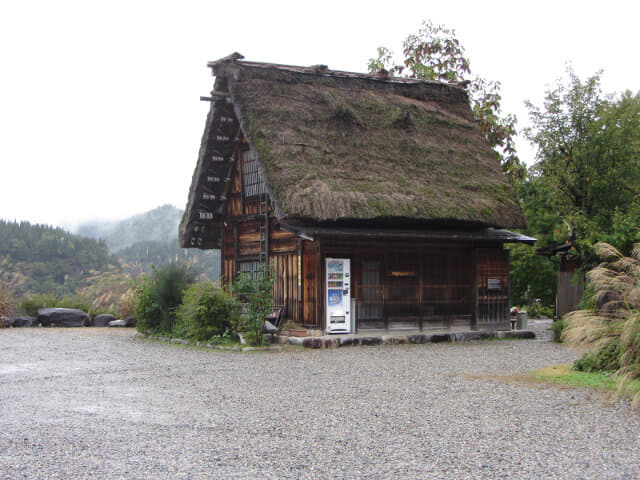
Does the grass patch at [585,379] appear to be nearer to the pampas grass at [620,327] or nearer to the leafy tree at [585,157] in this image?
the pampas grass at [620,327]

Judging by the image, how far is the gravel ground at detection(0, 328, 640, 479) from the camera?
5.26m

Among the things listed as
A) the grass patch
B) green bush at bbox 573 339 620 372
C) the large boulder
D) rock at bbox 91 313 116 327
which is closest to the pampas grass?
the grass patch

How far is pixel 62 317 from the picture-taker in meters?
22.4

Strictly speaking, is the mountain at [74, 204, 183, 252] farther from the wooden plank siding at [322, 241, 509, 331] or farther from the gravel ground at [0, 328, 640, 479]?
the gravel ground at [0, 328, 640, 479]

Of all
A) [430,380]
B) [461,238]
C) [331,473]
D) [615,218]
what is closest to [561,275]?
[615,218]

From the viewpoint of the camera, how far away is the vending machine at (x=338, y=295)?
15359 mm

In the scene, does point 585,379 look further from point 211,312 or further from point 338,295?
point 211,312

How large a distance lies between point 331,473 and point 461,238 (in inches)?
458

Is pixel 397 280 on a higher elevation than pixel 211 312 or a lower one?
higher

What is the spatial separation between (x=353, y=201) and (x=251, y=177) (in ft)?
14.5

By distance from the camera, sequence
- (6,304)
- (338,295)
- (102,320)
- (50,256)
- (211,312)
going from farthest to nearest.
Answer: (50,256) → (102,320) → (6,304) → (338,295) → (211,312)

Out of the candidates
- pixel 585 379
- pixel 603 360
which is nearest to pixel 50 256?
pixel 603 360

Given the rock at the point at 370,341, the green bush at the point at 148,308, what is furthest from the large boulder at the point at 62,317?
the rock at the point at 370,341

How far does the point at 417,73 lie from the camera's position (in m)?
27.7
